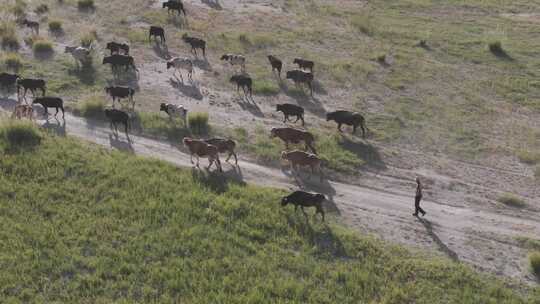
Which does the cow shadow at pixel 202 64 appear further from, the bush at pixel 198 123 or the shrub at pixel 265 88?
the bush at pixel 198 123

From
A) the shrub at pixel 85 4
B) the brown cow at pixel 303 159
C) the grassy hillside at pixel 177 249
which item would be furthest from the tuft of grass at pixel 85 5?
the brown cow at pixel 303 159

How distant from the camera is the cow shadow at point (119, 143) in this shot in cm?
2345

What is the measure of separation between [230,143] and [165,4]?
21.2 m

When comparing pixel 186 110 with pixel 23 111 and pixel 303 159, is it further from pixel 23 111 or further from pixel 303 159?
pixel 303 159

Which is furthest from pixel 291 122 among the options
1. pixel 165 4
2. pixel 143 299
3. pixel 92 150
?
pixel 165 4

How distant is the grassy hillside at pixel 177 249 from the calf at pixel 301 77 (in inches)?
477

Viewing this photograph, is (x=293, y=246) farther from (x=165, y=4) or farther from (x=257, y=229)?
(x=165, y=4)

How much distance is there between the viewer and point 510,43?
4172cm

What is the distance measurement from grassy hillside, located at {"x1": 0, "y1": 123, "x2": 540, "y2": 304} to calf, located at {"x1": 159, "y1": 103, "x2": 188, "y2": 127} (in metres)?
5.64

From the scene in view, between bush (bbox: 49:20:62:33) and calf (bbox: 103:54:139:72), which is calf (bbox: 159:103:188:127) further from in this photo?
bush (bbox: 49:20:62:33)

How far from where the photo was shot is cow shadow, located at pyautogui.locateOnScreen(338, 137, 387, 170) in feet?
81.0

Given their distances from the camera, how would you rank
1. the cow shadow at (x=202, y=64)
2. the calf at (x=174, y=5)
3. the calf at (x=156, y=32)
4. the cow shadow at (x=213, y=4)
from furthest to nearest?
1. the cow shadow at (x=213, y=4)
2. the calf at (x=174, y=5)
3. the calf at (x=156, y=32)
4. the cow shadow at (x=202, y=64)

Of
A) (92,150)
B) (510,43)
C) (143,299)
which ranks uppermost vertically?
(510,43)

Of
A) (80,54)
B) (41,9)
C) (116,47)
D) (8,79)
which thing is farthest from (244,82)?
(41,9)
